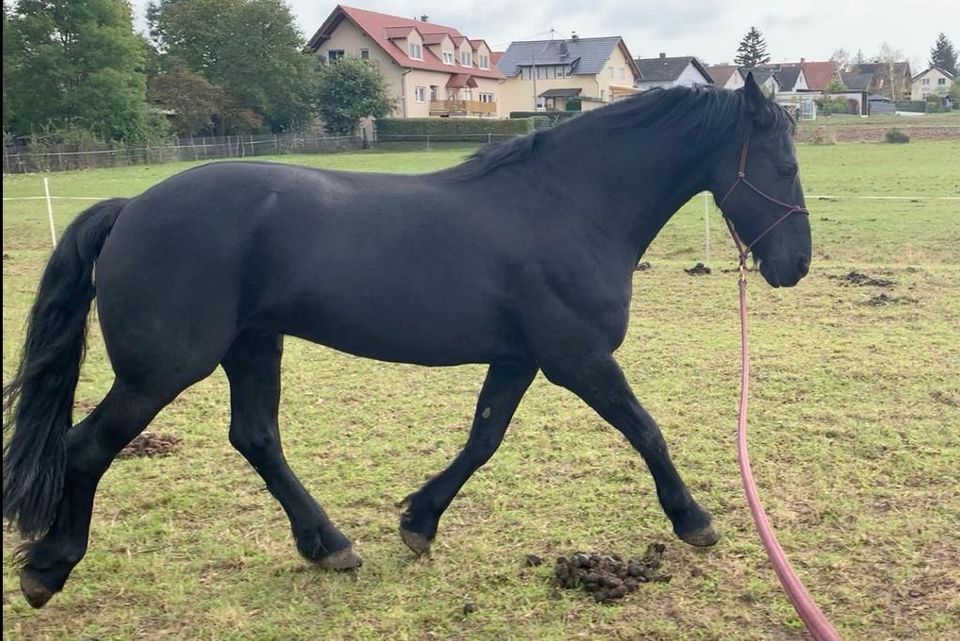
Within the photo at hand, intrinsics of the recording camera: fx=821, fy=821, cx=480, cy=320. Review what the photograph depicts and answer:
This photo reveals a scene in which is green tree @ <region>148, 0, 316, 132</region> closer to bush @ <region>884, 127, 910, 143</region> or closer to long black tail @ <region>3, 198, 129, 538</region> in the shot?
bush @ <region>884, 127, 910, 143</region>

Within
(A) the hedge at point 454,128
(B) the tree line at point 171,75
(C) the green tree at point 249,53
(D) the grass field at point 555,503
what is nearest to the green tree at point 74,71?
(B) the tree line at point 171,75

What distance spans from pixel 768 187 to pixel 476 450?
1.68 meters

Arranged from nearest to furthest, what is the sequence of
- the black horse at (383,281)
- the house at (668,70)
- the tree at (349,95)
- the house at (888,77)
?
the black horse at (383,281)
the tree at (349,95)
the house at (668,70)
the house at (888,77)

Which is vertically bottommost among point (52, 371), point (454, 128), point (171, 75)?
point (52, 371)

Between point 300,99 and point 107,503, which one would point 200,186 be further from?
Result: point 300,99

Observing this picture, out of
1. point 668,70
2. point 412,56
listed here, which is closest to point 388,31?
point 412,56

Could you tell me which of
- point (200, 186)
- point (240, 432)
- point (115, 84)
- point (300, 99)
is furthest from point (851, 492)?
point (300, 99)

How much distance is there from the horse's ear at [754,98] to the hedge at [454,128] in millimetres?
42353

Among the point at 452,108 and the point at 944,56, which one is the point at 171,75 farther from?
the point at 944,56

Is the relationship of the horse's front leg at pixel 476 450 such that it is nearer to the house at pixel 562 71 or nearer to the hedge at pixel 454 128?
the hedge at pixel 454 128

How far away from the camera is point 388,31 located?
Result: 57438 mm

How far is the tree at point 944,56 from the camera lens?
121 meters

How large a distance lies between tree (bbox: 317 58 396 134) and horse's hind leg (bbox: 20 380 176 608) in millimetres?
47184

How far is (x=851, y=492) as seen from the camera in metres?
4.16
